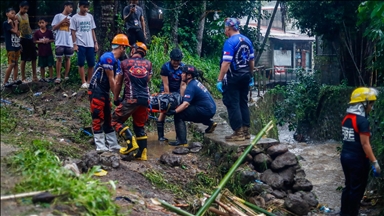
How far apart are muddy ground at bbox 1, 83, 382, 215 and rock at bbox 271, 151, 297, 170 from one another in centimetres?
104

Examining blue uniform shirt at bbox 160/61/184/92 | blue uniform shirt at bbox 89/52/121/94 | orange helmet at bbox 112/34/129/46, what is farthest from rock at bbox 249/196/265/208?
orange helmet at bbox 112/34/129/46

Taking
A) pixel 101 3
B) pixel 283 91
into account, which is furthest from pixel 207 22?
pixel 101 3

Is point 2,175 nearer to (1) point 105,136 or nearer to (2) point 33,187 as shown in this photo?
(2) point 33,187

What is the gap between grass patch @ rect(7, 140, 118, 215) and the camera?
516 cm

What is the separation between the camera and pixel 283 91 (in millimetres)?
20359

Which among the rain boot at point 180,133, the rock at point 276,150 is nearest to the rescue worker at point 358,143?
the rock at point 276,150

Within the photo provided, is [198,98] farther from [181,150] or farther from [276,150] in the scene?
[276,150]

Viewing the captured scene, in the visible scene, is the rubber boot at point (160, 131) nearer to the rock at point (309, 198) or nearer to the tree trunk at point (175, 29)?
the rock at point (309, 198)

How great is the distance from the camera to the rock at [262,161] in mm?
8423

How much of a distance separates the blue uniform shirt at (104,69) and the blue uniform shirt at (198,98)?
1497 mm

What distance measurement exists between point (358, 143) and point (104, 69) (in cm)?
368

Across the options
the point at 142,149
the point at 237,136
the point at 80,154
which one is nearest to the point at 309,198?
the point at 237,136

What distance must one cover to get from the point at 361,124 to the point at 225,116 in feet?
14.6

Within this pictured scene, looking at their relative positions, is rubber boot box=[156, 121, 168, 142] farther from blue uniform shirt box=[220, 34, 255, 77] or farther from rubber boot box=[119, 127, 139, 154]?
blue uniform shirt box=[220, 34, 255, 77]
